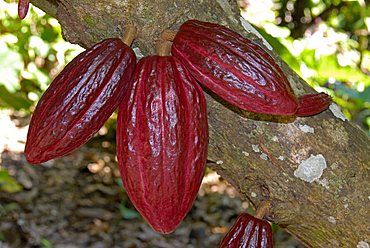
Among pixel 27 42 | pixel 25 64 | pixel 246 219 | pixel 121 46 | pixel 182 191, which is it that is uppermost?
pixel 121 46

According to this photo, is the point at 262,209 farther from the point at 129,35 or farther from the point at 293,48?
the point at 293,48

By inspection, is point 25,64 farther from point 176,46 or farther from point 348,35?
point 176,46

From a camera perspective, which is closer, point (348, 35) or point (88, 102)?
point (88, 102)

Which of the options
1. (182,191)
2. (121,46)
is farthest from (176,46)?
(182,191)

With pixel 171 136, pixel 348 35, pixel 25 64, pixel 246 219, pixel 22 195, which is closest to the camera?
pixel 171 136

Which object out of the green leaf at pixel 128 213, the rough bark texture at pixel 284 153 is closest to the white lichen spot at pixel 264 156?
the rough bark texture at pixel 284 153

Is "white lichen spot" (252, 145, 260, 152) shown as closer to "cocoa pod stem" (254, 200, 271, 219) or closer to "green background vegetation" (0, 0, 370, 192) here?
"cocoa pod stem" (254, 200, 271, 219)

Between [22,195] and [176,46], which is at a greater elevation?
[176,46]
